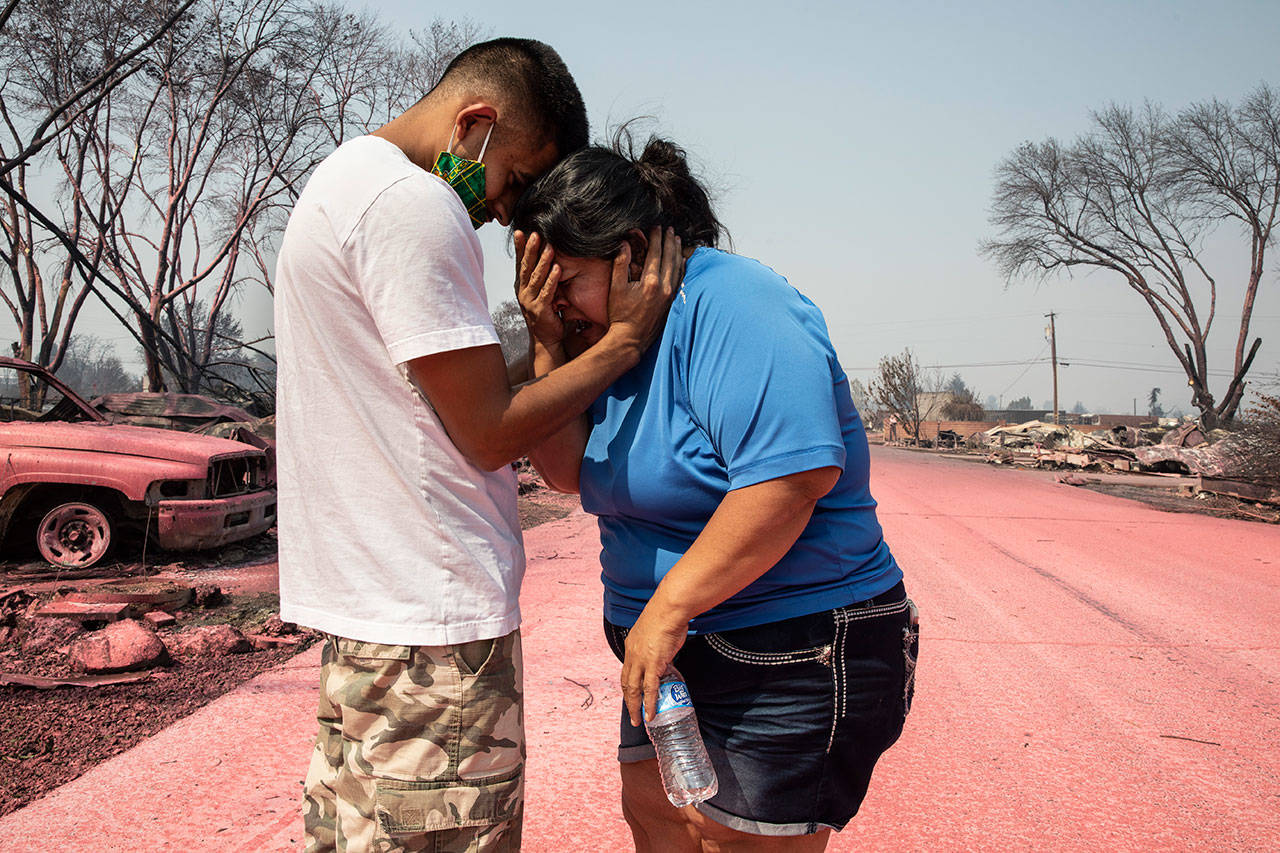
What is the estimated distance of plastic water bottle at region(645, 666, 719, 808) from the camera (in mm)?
1775

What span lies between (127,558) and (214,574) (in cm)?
87

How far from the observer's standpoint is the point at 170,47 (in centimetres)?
2192

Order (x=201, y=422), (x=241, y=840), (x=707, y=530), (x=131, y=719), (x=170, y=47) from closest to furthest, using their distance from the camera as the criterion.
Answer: (x=707, y=530), (x=241, y=840), (x=131, y=719), (x=201, y=422), (x=170, y=47)

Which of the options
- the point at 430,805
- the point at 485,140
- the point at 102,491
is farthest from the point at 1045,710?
the point at 102,491

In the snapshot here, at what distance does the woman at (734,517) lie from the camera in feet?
5.48

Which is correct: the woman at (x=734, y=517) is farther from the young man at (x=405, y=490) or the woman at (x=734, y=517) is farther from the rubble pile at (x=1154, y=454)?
the rubble pile at (x=1154, y=454)

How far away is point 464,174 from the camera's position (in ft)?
6.30

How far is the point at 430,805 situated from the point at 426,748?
100 millimetres

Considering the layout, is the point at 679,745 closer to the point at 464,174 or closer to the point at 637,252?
the point at 637,252

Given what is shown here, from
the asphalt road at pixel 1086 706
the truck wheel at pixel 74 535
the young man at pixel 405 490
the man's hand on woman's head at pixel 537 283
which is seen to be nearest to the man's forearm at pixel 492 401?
the young man at pixel 405 490

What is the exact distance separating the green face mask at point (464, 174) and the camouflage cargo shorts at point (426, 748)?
89 centimetres

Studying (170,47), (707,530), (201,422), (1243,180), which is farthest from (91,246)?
(1243,180)

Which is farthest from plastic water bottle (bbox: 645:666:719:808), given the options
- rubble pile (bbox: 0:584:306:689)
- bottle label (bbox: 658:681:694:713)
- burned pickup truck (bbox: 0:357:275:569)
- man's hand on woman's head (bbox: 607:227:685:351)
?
burned pickup truck (bbox: 0:357:275:569)

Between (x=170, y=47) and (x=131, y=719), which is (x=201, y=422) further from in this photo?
(x=170, y=47)
